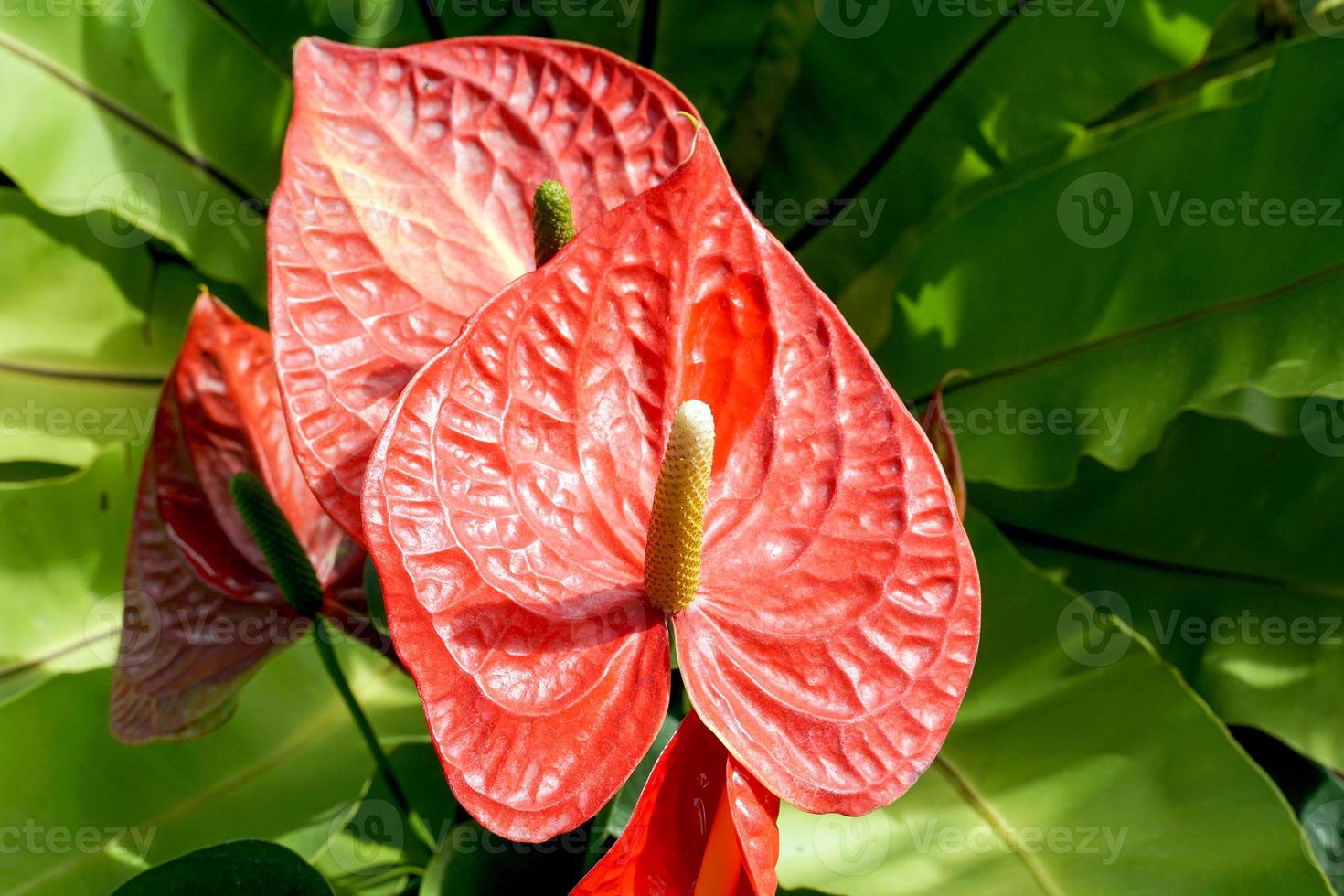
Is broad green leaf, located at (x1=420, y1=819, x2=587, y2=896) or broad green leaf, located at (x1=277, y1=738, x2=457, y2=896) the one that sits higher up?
broad green leaf, located at (x1=420, y1=819, x2=587, y2=896)

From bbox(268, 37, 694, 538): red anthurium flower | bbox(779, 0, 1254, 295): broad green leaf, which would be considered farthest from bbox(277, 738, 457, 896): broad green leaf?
bbox(779, 0, 1254, 295): broad green leaf

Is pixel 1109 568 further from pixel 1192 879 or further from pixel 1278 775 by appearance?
pixel 1192 879

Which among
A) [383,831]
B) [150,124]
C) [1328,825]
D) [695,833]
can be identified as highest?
[695,833]

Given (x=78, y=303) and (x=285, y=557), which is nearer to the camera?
(x=285, y=557)

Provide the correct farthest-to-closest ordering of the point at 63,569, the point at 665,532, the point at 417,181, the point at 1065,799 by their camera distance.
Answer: the point at 63,569, the point at 1065,799, the point at 417,181, the point at 665,532

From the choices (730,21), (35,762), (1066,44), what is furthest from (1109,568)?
(35,762)

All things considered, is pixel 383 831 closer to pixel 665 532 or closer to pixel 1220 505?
pixel 665 532

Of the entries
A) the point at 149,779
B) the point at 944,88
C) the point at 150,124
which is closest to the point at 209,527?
the point at 149,779

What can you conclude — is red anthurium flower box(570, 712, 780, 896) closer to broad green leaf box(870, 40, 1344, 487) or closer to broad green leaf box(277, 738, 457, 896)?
broad green leaf box(277, 738, 457, 896)
